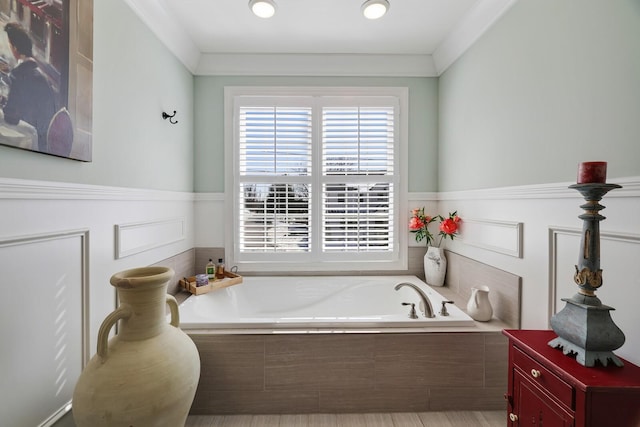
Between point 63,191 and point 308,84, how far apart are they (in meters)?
1.98

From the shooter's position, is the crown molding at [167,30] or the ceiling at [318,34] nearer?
the crown molding at [167,30]

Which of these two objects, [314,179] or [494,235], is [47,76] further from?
[494,235]

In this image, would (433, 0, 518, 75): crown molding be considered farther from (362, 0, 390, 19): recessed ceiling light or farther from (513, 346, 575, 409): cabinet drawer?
(513, 346, 575, 409): cabinet drawer

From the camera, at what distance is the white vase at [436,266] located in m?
2.54

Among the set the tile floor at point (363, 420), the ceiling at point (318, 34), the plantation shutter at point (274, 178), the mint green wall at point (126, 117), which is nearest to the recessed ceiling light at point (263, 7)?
the ceiling at point (318, 34)

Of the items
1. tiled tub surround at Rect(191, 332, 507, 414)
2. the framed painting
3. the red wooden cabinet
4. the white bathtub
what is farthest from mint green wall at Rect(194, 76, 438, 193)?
the red wooden cabinet

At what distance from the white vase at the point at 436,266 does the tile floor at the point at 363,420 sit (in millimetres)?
1013

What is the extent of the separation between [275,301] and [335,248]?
0.68 meters

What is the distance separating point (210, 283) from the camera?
7.72ft

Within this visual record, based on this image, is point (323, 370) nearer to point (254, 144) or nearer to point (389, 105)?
point (254, 144)

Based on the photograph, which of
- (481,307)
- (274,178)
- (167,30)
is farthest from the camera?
(274,178)

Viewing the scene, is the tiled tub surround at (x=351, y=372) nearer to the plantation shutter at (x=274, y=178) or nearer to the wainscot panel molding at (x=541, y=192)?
the wainscot panel molding at (x=541, y=192)

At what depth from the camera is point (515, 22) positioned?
5.66ft

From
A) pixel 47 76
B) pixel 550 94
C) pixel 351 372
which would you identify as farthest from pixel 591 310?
pixel 47 76
